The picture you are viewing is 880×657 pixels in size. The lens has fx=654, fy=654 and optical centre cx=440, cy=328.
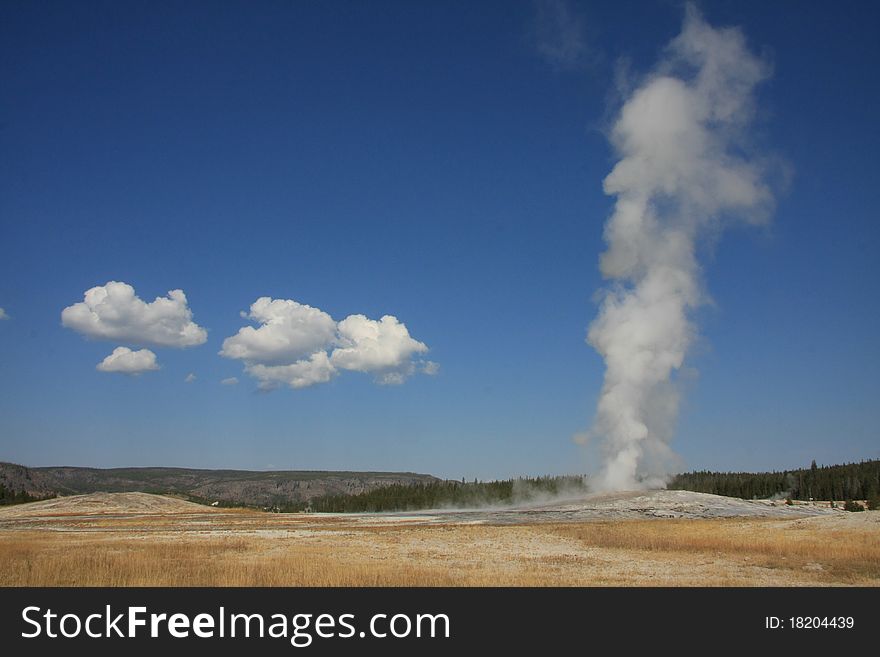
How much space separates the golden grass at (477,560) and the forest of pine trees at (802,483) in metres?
82.7

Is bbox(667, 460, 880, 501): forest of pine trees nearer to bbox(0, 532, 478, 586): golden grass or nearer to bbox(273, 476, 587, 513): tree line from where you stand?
bbox(273, 476, 587, 513): tree line

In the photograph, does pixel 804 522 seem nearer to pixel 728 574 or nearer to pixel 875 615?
pixel 728 574

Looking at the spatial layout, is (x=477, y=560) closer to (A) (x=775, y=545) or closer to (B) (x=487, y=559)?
(B) (x=487, y=559)

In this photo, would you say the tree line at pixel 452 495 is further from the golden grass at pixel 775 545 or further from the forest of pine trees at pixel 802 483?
the golden grass at pixel 775 545

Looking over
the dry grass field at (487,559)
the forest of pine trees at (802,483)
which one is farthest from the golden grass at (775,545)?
the forest of pine trees at (802,483)

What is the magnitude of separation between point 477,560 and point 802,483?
415ft

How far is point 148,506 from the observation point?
10156 centimetres

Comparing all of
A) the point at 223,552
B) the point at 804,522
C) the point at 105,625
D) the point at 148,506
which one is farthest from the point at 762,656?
the point at 148,506

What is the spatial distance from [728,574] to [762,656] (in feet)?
37.5

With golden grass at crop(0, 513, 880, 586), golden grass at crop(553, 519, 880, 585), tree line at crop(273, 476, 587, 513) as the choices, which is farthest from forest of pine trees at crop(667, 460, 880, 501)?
golden grass at crop(0, 513, 880, 586)

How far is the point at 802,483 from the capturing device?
13062cm

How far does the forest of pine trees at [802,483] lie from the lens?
118m

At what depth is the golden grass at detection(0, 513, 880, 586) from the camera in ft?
69.6

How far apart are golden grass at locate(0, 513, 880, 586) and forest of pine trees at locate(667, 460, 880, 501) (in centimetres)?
8266
